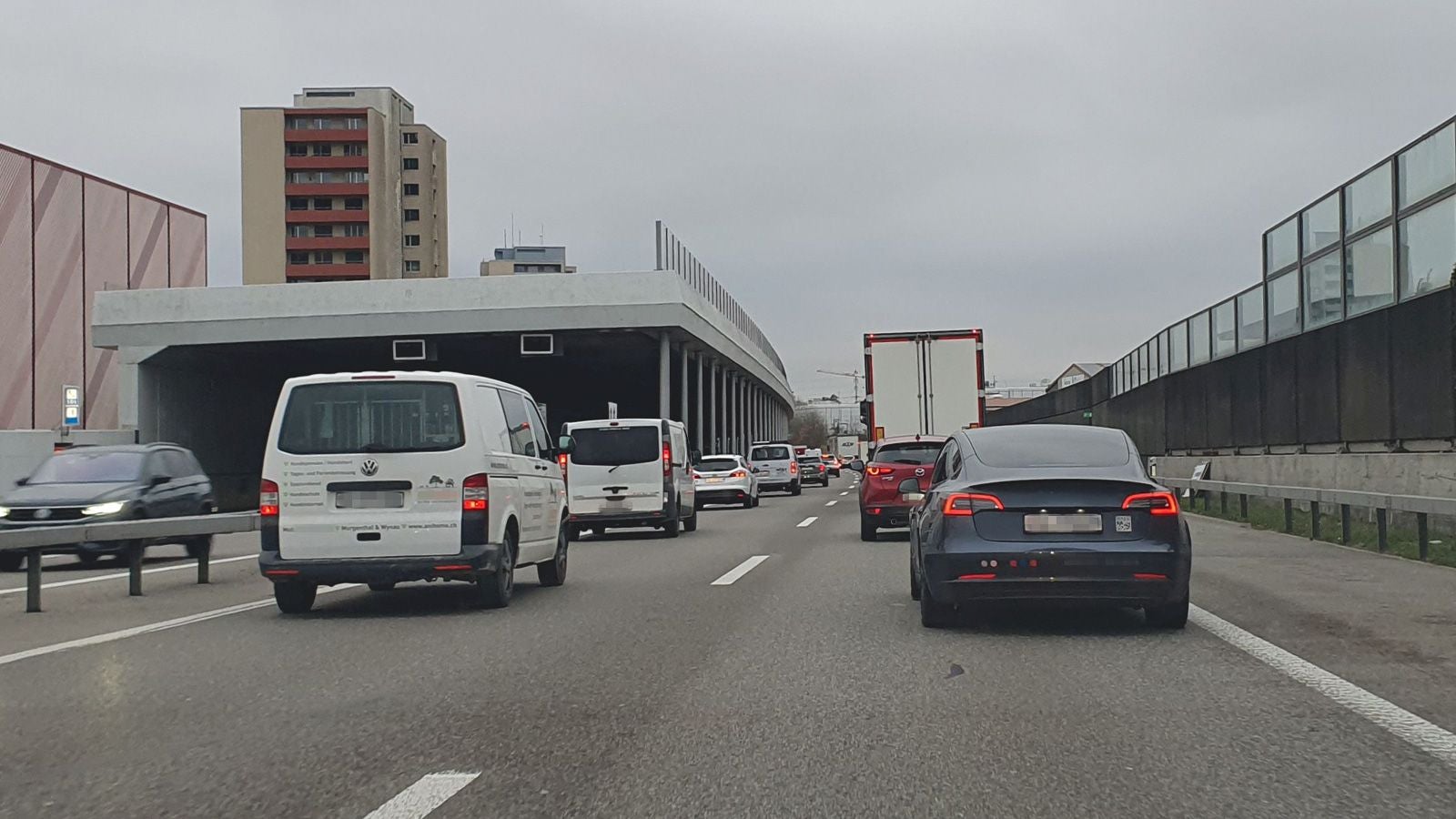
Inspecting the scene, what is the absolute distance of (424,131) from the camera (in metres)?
111

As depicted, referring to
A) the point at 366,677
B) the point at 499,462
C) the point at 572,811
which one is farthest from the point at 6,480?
the point at 572,811

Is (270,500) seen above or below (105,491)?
above

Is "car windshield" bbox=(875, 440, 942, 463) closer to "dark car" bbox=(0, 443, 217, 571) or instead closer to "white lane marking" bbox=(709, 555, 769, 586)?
"white lane marking" bbox=(709, 555, 769, 586)

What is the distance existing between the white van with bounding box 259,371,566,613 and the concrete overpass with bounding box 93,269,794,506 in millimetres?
29245

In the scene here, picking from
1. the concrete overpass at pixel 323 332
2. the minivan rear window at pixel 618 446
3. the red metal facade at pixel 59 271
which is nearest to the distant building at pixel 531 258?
A: the red metal facade at pixel 59 271

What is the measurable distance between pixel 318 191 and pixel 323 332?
64660 millimetres

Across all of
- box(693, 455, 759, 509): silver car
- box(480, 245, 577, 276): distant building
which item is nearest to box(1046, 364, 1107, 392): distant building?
box(480, 245, 577, 276): distant building

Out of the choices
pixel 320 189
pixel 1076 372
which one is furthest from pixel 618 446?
pixel 1076 372

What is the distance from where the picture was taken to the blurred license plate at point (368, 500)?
11258 mm

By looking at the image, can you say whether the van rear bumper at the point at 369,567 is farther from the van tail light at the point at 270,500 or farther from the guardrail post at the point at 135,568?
the guardrail post at the point at 135,568

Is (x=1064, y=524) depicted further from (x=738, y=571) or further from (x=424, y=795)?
(x=738, y=571)

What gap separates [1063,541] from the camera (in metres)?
9.40

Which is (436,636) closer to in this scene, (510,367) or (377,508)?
(377,508)

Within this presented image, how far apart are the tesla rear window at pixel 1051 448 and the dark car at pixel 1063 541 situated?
112 mm
